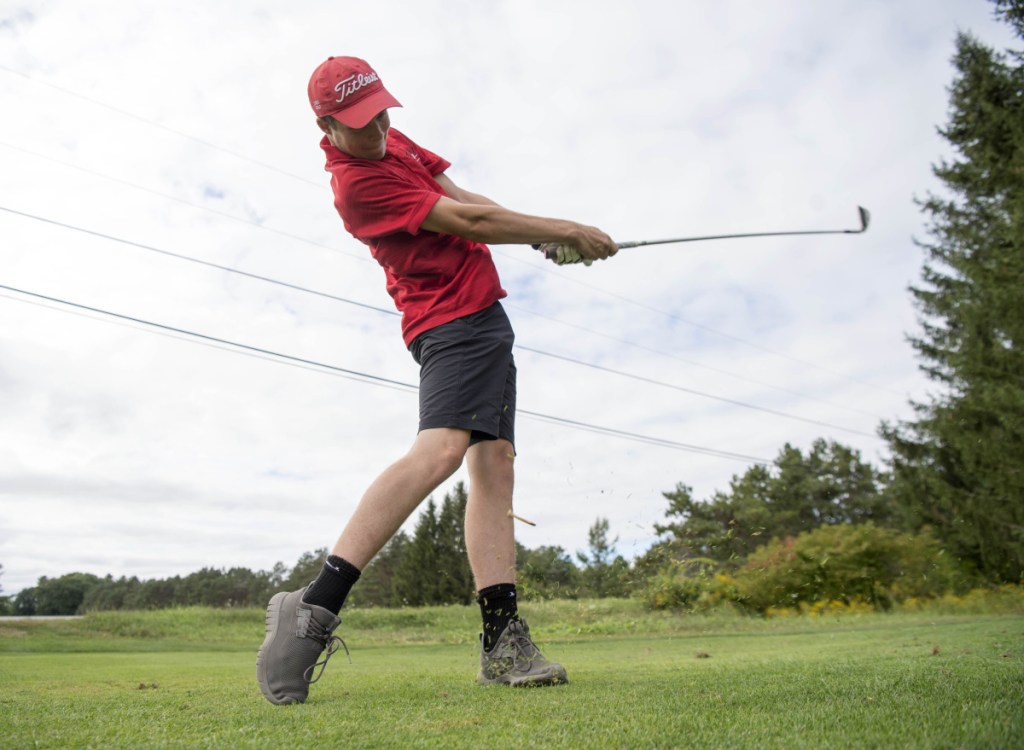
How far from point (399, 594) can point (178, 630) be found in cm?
2813

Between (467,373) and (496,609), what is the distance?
0.80 m

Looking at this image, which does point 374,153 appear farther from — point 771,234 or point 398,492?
point 771,234

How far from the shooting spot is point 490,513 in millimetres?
2838

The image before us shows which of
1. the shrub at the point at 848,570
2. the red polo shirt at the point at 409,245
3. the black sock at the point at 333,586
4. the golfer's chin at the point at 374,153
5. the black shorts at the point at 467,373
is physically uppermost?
the golfer's chin at the point at 374,153

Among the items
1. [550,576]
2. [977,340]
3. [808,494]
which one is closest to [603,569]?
[550,576]

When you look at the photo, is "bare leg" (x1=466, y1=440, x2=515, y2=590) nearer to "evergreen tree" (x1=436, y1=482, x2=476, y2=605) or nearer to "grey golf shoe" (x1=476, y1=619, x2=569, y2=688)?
"grey golf shoe" (x1=476, y1=619, x2=569, y2=688)

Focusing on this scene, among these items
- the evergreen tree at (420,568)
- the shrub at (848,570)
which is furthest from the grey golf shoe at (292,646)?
the evergreen tree at (420,568)

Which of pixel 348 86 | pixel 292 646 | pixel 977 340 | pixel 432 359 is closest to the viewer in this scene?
pixel 292 646

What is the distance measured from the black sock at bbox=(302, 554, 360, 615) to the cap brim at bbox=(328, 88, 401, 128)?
131 cm

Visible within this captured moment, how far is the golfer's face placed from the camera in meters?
2.55

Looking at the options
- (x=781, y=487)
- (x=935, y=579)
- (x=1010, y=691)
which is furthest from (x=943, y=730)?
(x=781, y=487)

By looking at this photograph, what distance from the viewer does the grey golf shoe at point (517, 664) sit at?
249 centimetres

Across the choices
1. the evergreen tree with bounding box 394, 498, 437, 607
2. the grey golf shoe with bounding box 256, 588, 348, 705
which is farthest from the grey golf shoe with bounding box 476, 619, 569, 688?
the evergreen tree with bounding box 394, 498, 437, 607

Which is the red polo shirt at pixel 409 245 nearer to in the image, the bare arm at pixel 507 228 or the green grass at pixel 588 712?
the bare arm at pixel 507 228
